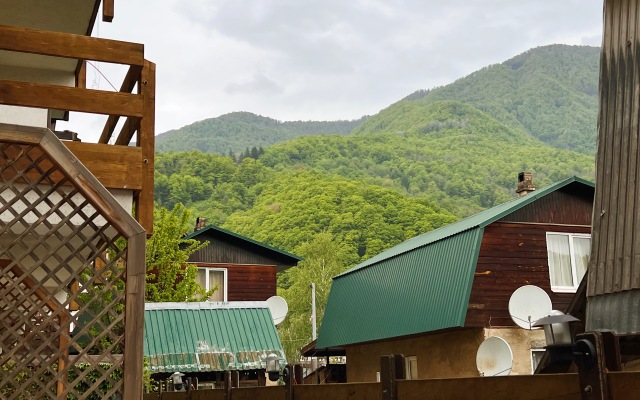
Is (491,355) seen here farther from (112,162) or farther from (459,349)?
(112,162)

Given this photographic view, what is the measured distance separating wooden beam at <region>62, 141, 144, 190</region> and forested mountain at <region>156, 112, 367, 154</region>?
141 m

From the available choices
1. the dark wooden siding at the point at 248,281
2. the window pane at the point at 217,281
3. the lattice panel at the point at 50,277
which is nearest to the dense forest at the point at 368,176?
the dark wooden siding at the point at 248,281

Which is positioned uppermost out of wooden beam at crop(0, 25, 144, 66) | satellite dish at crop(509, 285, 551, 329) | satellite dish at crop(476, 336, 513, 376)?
wooden beam at crop(0, 25, 144, 66)

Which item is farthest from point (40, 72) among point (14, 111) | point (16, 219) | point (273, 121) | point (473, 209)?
point (273, 121)

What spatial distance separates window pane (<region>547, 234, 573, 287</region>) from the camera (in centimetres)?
2091

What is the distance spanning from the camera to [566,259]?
2119 centimetres

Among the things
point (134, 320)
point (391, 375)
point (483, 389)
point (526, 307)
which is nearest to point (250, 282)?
point (526, 307)

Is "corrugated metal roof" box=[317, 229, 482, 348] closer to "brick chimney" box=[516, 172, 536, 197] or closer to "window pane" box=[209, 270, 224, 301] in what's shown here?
"window pane" box=[209, 270, 224, 301]

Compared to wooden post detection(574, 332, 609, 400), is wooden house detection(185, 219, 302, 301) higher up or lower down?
higher up

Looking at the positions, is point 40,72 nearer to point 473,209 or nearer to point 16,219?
point 16,219

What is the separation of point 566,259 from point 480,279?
2828mm

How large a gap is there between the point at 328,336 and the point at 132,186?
804 inches

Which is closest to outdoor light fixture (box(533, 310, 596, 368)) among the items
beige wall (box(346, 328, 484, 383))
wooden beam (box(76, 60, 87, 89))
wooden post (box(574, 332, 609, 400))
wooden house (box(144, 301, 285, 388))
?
wooden post (box(574, 332, 609, 400))

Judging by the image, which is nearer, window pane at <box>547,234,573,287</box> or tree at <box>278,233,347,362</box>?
window pane at <box>547,234,573,287</box>
